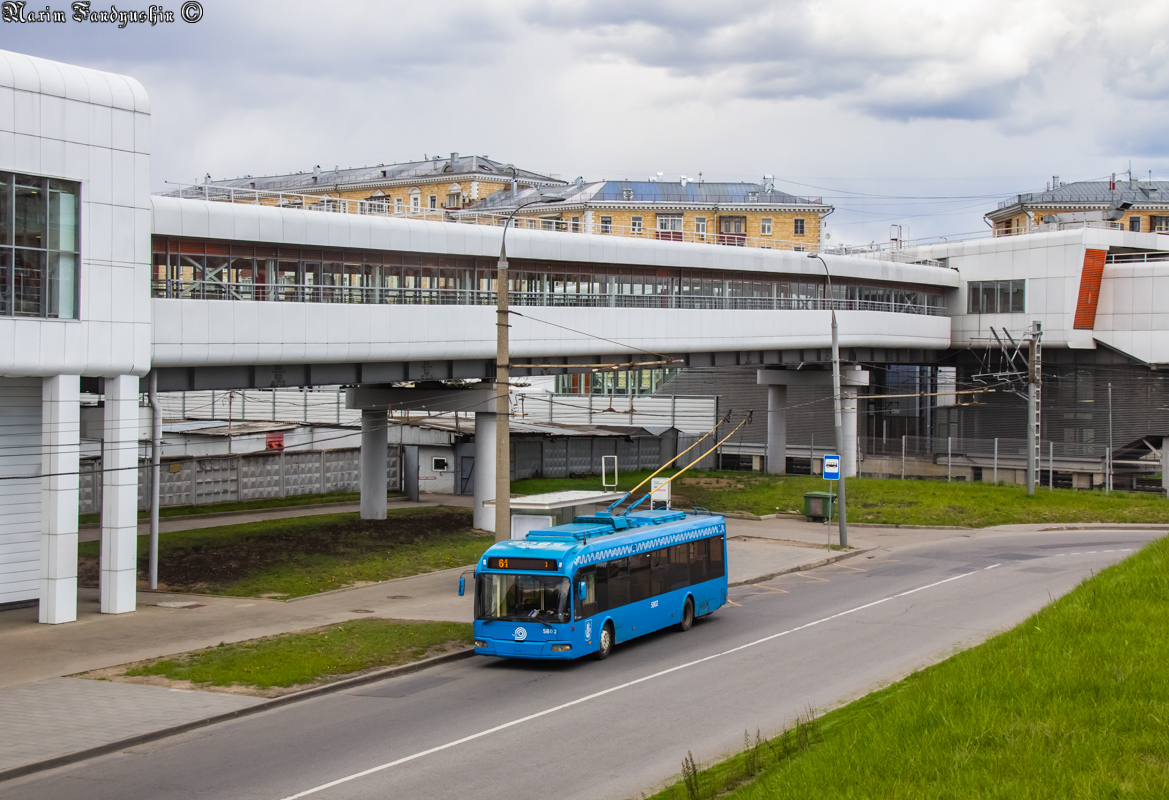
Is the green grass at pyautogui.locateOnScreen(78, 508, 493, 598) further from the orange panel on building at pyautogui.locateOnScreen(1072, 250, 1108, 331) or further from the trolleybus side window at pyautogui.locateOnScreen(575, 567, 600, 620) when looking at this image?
the orange panel on building at pyautogui.locateOnScreen(1072, 250, 1108, 331)

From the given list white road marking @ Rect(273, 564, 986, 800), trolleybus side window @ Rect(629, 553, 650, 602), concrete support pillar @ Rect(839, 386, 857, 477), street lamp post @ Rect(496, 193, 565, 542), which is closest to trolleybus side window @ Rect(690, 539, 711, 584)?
trolleybus side window @ Rect(629, 553, 650, 602)

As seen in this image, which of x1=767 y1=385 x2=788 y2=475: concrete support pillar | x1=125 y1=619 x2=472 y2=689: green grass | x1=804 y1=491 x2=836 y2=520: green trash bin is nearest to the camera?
x1=125 y1=619 x2=472 y2=689: green grass

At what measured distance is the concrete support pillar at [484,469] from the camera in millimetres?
39531

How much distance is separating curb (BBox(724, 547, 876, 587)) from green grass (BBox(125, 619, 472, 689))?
9.39 metres

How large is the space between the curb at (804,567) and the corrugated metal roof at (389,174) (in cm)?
7732

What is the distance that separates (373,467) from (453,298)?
772 centimetres

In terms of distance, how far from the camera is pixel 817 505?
1754 inches

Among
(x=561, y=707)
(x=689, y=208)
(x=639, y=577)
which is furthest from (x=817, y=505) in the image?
(x=689, y=208)

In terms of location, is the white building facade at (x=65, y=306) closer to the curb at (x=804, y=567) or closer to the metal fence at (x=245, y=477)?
the curb at (x=804, y=567)

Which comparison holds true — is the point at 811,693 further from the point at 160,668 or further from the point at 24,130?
the point at 24,130

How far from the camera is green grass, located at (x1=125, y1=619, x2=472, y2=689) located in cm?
1891

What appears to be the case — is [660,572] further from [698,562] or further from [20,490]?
[20,490]

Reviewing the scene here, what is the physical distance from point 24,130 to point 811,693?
18.7 m

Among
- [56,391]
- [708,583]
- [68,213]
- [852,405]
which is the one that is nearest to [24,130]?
[68,213]
